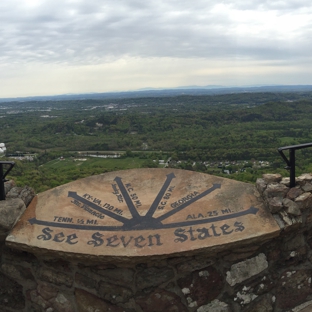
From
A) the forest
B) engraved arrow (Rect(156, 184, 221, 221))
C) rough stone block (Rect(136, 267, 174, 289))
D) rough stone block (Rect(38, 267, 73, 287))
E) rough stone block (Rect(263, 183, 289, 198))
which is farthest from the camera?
the forest

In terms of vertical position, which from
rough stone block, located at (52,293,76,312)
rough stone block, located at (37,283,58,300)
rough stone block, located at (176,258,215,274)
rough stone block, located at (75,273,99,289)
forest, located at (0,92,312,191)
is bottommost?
forest, located at (0,92,312,191)

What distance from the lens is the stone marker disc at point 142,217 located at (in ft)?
10.3

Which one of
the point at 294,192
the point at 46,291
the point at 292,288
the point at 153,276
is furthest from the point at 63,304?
the point at 294,192

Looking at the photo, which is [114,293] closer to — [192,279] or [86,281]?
[86,281]

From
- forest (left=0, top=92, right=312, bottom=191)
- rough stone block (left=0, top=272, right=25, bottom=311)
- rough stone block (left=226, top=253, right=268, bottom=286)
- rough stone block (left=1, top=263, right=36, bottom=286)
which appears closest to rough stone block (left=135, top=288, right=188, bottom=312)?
rough stone block (left=226, top=253, right=268, bottom=286)

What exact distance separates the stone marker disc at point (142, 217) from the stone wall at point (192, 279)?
14 centimetres

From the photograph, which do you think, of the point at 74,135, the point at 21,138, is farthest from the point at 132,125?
the point at 21,138

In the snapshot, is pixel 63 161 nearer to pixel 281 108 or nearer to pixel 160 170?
pixel 160 170

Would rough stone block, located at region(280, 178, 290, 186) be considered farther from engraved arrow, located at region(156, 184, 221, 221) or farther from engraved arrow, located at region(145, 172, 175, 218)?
engraved arrow, located at region(145, 172, 175, 218)

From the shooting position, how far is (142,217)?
3.62m

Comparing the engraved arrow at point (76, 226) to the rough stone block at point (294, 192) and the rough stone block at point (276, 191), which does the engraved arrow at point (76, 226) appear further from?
the rough stone block at point (294, 192)

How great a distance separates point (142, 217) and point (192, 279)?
2.76 ft

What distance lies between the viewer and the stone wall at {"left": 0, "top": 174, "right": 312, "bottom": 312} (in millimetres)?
3105

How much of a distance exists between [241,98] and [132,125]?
76.4 meters
